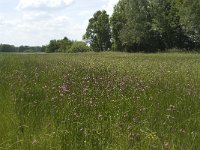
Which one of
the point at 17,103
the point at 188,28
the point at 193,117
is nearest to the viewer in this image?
the point at 193,117

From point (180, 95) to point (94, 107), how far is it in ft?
6.33

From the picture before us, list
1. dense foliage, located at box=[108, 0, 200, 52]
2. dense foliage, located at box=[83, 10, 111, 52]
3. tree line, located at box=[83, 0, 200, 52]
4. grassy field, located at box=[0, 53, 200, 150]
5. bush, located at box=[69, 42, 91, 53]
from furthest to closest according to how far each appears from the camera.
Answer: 1. bush, located at box=[69, 42, 91, 53]
2. dense foliage, located at box=[83, 10, 111, 52]
3. dense foliage, located at box=[108, 0, 200, 52]
4. tree line, located at box=[83, 0, 200, 52]
5. grassy field, located at box=[0, 53, 200, 150]

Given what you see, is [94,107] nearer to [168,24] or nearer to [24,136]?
[24,136]

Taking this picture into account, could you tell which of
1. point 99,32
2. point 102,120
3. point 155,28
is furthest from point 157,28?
point 102,120

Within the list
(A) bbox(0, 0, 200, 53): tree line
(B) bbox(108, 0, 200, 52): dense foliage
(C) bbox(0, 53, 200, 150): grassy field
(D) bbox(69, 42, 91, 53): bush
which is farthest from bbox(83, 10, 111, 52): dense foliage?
(C) bbox(0, 53, 200, 150): grassy field

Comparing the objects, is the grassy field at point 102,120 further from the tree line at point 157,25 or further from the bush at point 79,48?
the bush at point 79,48

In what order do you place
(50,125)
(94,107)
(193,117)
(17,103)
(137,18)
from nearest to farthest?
1. (50,125)
2. (193,117)
3. (94,107)
4. (17,103)
5. (137,18)

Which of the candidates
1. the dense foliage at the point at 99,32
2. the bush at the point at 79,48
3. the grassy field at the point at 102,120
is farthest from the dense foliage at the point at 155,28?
the grassy field at the point at 102,120

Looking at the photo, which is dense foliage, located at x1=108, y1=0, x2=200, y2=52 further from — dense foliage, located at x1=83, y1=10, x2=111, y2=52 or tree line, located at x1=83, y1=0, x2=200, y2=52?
dense foliage, located at x1=83, y1=10, x2=111, y2=52

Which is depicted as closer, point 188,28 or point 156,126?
point 156,126

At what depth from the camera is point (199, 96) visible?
7.05m

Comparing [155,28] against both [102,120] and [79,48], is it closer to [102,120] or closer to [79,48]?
[79,48]

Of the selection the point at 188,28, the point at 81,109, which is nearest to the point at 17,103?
the point at 81,109

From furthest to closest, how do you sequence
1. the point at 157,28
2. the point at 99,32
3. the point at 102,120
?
the point at 99,32 → the point at 157,28 → the point at 102,120
